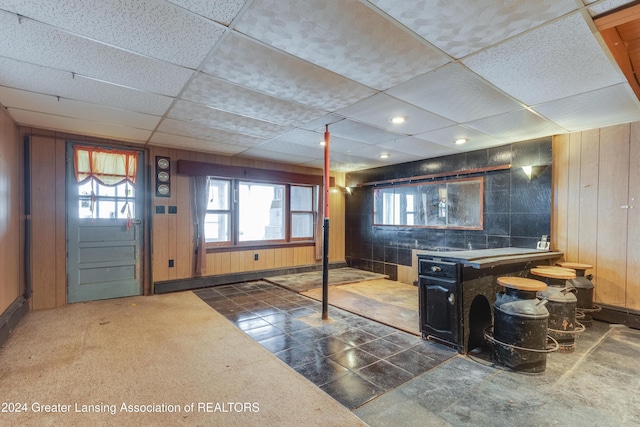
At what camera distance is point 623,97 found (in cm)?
276

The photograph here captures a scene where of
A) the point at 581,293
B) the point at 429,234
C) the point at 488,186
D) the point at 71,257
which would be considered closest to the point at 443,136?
the point at 488,186

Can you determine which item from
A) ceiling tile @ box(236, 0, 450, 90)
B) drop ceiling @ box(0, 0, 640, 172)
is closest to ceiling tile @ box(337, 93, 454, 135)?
drop ceiling @ box(0, 0, 640, 172)

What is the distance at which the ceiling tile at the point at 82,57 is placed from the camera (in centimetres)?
185

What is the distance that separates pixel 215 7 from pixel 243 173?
166 inches

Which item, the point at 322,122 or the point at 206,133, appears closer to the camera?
the point at 322,122

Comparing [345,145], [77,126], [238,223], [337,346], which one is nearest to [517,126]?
[345,145]

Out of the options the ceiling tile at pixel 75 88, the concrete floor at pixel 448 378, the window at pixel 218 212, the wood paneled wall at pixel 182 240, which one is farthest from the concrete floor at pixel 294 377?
the ceiling tile at pixel 75 88

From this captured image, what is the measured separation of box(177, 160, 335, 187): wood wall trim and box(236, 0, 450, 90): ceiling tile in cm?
370

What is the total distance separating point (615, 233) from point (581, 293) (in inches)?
34.7

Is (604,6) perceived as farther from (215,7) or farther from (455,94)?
(215,7)

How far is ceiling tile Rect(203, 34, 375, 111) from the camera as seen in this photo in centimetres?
208

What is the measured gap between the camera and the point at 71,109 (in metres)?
3.21

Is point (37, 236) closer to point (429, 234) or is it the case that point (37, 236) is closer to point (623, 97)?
point (429, 234)

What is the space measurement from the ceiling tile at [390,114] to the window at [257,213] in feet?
10.8
